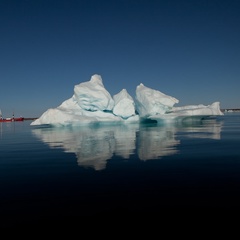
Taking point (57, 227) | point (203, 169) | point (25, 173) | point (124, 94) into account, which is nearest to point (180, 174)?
point (203, 169)

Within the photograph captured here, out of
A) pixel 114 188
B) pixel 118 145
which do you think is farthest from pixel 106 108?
pixel 114 188

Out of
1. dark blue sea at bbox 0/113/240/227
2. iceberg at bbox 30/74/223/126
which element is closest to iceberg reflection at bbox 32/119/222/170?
dark blue sea at bbox 0/113/240/227

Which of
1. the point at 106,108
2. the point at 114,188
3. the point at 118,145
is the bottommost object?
the point at 114,188

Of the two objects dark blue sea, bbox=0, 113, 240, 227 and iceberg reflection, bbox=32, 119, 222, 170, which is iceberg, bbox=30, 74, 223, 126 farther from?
dark blue sea, bbox=0, 113, 240, 227

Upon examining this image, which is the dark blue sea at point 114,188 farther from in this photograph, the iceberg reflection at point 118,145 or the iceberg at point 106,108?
the iceberg at point 106,108

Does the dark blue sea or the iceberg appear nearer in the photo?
the dark blue sea

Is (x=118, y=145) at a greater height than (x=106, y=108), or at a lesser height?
lesser

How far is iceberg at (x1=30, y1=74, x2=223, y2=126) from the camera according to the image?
124 ft

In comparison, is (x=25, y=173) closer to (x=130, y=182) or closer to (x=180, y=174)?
(x=130, y=182)

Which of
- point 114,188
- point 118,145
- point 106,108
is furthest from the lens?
point 106,108

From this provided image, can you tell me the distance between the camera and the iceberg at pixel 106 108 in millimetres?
37875

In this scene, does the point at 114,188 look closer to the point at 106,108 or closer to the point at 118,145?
the point at 118,145

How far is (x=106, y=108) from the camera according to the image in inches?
1599

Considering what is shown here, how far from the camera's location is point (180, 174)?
25.1ft
